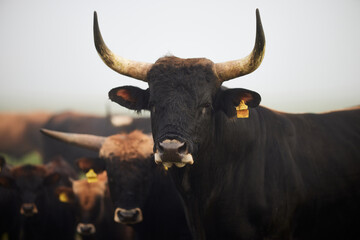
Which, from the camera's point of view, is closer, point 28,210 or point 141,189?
point 141,189

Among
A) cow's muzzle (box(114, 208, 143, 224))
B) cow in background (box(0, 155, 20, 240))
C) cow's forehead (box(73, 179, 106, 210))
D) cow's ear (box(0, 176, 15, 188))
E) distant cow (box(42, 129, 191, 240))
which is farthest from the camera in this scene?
cow in background (box(0, 155, 20, 240))

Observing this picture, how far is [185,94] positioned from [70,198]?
130 inches

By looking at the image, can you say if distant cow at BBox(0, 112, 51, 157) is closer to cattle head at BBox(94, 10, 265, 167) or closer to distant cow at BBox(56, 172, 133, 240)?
distant cow at BBox(56, 172, 133, 240)

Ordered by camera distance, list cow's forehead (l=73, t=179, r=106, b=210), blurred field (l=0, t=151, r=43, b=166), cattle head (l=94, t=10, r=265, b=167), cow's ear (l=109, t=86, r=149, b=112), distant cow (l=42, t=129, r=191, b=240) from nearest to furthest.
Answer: cattle head (l=94, t=10, r=265, b=167) < cow's ear (l=109, t=86, r=149, b=112) < distant cow (l=42, t=129, r=191, b=240) < cow's forehead (l=73, t=179, r=106, b=210) < blurred field (l=0, t=151, r=43, b=166)

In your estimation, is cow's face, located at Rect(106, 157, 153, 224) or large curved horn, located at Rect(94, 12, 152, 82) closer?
large curved horn, located at Rect(94, 12, 152, 82)

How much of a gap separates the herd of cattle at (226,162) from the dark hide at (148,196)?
0.05 feet

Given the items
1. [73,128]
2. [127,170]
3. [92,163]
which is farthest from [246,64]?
[73,128]

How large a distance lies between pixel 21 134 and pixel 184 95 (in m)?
12.4

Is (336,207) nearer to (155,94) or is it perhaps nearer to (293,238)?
(293,238)

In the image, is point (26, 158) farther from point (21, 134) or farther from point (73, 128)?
point (73, 128)

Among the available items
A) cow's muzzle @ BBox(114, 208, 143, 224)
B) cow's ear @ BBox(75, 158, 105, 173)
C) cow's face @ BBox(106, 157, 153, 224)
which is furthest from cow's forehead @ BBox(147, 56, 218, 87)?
cow's ear @ BBox(75, 158, 105, 173)

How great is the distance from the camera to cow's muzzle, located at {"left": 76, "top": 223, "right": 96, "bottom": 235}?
5353mm

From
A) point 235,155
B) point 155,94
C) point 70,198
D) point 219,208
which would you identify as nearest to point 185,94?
point 155,94

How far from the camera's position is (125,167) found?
5.05 m
